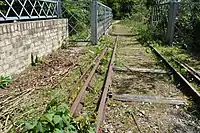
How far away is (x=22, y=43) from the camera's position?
5824 millimetres

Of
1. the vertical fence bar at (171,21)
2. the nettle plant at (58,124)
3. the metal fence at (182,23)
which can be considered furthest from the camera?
the vertical fence bar at (171,21)

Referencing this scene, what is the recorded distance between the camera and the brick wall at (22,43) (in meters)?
4.98

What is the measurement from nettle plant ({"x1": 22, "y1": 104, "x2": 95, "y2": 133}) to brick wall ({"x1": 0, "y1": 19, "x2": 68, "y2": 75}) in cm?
279

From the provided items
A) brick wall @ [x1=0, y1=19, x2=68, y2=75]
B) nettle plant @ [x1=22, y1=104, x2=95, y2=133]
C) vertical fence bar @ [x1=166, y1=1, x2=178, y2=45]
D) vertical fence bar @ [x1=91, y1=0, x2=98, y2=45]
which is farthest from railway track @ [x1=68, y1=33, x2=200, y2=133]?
vertical fence bar @ [x1=166, y1=1, x2=178, y2=45]

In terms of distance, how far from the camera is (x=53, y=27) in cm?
859

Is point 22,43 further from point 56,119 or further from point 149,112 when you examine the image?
point 56,119

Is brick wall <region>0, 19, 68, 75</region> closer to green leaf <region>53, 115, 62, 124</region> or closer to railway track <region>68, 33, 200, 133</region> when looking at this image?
railway track <region>68, 33, 200, 133</region>

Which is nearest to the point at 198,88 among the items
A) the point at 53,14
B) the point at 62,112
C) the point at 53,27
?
the point at 62,112

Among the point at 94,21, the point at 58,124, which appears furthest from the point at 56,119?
the point at 94,21

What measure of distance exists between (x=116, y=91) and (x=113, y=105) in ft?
2.45

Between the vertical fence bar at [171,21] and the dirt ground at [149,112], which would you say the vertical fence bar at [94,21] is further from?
the dirt ground at [149,112]

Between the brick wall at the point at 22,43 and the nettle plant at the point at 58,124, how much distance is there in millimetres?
2794

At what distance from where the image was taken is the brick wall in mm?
4984

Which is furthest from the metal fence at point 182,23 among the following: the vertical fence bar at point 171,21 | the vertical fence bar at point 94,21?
the vertical fence bar at point 94,21
